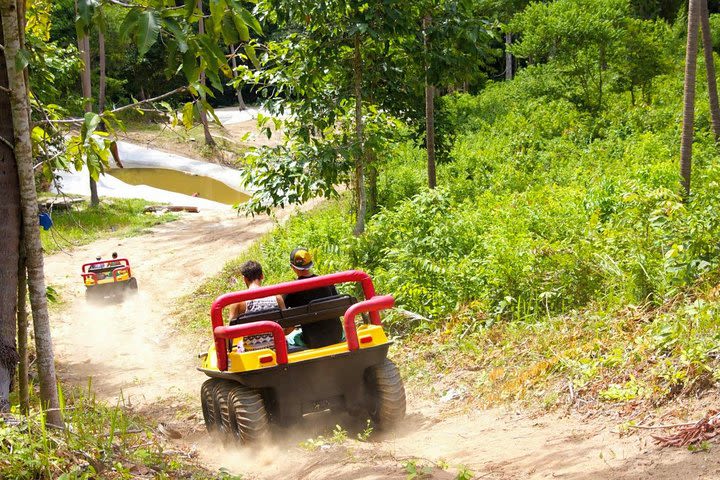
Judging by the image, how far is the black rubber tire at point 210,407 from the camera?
21.4 ft

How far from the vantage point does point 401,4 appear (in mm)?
10594

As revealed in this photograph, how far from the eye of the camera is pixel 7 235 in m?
4.83

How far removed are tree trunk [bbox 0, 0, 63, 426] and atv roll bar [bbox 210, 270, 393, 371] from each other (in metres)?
1.41

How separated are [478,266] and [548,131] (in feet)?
43.7

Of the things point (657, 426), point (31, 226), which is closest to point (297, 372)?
point (31, 226)

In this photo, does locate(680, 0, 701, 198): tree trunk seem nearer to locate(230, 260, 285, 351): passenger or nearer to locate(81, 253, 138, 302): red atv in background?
locate(230, 260, 285, 351): passenger

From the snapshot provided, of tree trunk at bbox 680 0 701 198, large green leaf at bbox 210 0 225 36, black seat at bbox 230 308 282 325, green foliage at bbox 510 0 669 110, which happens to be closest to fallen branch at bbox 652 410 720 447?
black seat at bbox 230 308 282 325

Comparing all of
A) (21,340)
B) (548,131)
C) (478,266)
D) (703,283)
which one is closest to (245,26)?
(21,340)

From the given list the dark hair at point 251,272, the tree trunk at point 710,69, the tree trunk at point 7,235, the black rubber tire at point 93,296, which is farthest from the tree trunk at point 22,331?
the tree trunk at point 710,69

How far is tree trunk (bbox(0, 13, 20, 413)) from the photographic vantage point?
15.8 feet

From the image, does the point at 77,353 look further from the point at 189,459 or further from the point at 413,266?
the point at 189,459

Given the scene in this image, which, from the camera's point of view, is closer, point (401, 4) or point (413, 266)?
point (413, 266)

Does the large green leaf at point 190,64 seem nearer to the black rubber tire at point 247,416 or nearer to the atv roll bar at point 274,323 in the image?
the atv roll bar at point 274,323

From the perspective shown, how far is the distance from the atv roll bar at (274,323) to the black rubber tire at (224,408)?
22 cm
